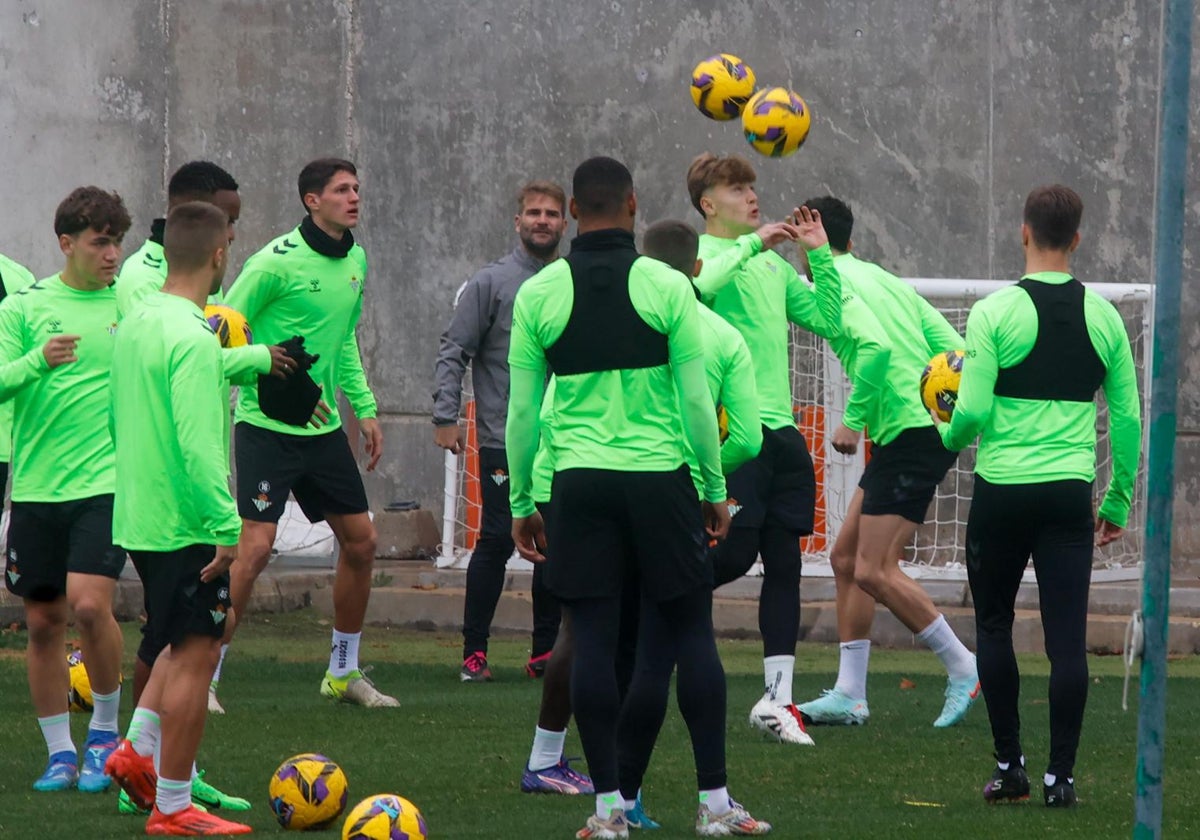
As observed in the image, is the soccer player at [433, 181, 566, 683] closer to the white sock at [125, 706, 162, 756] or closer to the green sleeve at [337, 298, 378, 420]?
the green sleeve at [337, 298, 378, 420]

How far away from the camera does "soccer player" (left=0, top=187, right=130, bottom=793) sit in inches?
274

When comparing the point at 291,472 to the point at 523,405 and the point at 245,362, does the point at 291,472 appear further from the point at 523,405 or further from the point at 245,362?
the point at 523,405

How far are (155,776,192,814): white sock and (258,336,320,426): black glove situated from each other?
2.58m

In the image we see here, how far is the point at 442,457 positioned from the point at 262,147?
9.46 feet

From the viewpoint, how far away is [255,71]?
1614 centimetres

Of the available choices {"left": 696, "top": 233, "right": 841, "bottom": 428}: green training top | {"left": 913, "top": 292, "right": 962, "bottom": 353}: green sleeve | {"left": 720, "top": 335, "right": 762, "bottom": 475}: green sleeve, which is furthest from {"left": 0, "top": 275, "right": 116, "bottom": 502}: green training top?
{"left": 913, "top": 292, "right": 962, "bottom": 353}: green sleeve

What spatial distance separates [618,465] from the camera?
19.1 feet

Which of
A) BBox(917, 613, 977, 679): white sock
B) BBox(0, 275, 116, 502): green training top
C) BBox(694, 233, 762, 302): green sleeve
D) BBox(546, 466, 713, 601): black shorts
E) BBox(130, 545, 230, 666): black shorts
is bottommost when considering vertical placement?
BBox(917, 613, 977, 679): white sock

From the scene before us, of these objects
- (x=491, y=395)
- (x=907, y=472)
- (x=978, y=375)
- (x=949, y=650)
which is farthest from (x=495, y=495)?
(x=978, y=375)

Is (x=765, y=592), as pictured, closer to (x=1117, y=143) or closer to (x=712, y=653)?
(x=712, y=653)

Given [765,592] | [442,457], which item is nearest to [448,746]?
[765,592]

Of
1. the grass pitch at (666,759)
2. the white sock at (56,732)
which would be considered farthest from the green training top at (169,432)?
the white sock at (56,732)

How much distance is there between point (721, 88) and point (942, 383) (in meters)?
2.14

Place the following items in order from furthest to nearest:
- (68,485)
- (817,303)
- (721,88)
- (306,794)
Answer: (721,88) → (817,303) → (68,485) → (306,794)
